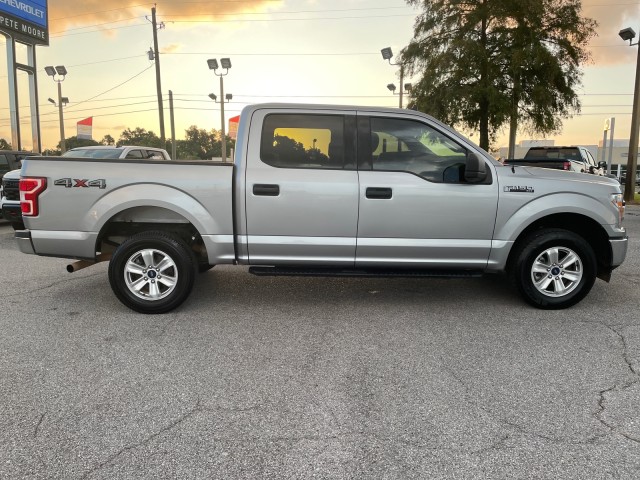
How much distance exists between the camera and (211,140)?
324ft

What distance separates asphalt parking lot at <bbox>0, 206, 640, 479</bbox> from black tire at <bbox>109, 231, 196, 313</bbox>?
0.60 feet

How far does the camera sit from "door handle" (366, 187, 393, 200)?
464cm

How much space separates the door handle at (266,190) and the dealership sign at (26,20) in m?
23.4

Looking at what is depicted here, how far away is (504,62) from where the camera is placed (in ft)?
66.3

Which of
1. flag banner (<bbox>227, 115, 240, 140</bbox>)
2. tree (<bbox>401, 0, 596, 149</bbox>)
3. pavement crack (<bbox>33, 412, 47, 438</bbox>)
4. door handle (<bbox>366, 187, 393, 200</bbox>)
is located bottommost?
pavement crack (<bbox>33, 412, 47, 438</bbox>)

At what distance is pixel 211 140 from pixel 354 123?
98.5m

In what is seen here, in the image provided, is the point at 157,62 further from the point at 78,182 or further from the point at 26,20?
the point at 78,182

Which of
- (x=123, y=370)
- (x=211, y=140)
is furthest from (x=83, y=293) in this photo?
(x=211, y=140)

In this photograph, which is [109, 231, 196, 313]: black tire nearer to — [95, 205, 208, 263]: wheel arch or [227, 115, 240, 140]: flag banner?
[95, 205, 208, 263]: wheel arch

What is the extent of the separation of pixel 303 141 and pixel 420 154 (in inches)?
45.7

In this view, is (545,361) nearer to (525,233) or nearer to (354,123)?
(525,233)

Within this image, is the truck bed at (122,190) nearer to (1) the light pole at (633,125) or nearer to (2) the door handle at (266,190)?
(2) the door handle at (266,190)

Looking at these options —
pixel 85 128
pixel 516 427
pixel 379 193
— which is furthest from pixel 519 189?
pixel 85 128

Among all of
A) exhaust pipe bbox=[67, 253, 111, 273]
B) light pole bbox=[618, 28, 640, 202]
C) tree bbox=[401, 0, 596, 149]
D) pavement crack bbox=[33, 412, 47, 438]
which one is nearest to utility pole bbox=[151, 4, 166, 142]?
tree bbox=[401, 0, 596, 149]
